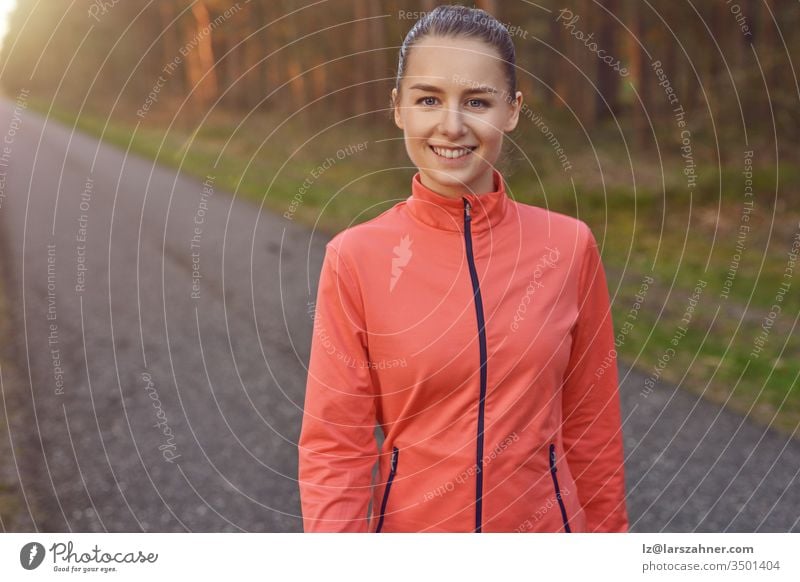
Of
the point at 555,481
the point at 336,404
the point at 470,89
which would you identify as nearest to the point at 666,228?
the point at 555,481

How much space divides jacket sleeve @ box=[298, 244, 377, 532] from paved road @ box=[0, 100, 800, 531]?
2040 millimetres

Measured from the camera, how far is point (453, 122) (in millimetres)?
1707

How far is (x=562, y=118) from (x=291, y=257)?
12.6m

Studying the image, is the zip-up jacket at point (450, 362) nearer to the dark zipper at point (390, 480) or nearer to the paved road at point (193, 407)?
the dark zipper at point (390, 480)

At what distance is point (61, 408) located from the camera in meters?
4.62

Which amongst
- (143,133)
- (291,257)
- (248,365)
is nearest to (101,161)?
(143,133)

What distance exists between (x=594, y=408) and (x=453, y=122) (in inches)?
32.6

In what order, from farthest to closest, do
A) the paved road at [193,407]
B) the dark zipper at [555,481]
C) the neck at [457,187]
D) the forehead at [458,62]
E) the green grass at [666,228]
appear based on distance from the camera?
the green grass at [666,228] → the paved road at [193,407] → the dark zipper at [555,481] → the neck at [457,187] → the forehead at [458,62]

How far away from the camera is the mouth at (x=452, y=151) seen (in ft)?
5.74

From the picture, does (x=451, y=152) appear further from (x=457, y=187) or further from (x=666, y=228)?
(x=666, y=228)

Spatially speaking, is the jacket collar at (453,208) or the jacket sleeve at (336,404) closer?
the jacket sleeve at (336,404)

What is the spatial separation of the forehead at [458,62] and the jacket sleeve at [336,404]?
1.48 feet

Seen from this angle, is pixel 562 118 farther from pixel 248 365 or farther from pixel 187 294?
pixel 248 365

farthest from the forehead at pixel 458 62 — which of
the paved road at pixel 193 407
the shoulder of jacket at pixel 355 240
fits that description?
the paved road at pixel 193 407
